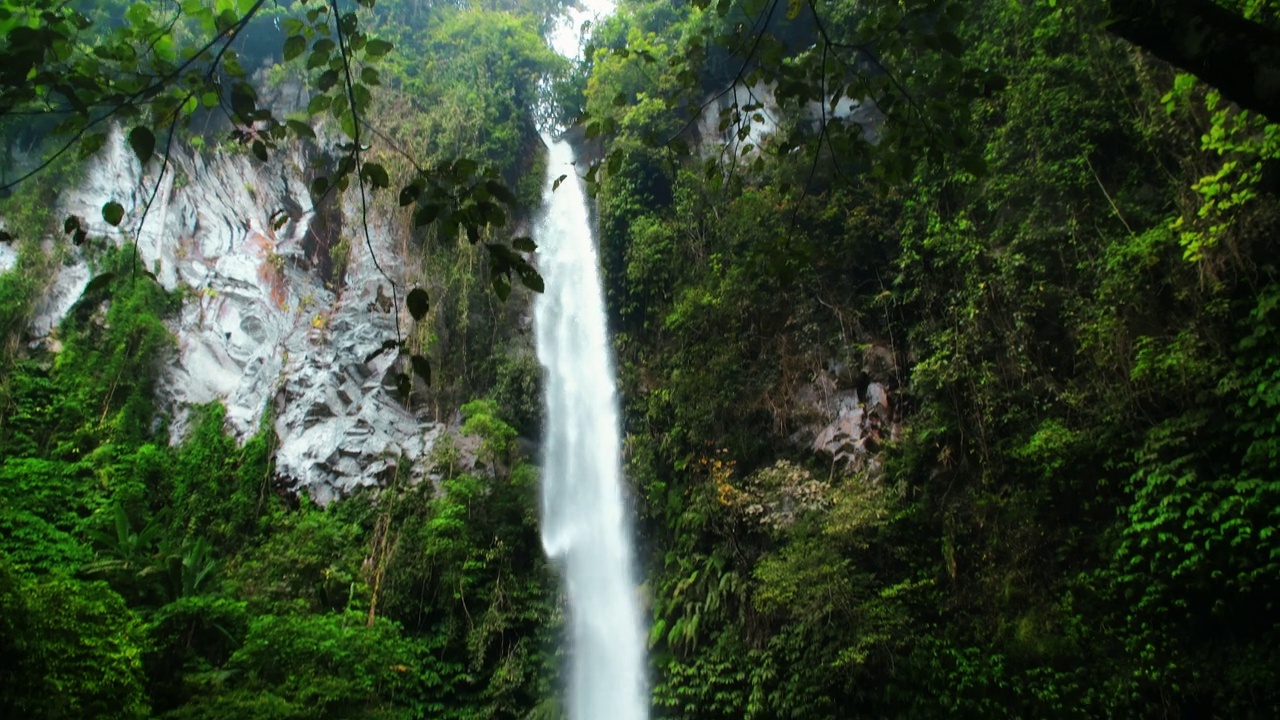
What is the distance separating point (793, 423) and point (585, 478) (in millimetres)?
3342

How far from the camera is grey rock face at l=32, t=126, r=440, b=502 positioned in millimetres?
9758

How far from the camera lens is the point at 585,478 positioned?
32.8 feet

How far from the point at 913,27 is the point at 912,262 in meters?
5.76

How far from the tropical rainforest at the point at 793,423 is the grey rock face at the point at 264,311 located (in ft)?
1.39

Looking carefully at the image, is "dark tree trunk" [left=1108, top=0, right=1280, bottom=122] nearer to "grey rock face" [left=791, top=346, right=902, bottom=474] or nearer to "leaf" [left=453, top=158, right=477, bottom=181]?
"leaf" [left=453, top=158, right=477, bottom=181]

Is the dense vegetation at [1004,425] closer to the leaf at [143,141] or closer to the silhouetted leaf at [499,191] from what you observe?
the silhouetted leaf at [499,191]

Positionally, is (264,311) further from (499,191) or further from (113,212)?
(499,191)

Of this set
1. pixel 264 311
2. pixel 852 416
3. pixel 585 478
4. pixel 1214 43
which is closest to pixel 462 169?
pixel 1214 43

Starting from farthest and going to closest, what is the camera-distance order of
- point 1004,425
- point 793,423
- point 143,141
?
point 793,423 < point 1004,425 < point 143,141

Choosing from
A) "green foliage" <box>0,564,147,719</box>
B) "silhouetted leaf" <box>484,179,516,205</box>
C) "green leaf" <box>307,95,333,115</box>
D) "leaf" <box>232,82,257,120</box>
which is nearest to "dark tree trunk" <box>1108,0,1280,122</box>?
"silhouetted leaf" <box>484,179,516,205</box>

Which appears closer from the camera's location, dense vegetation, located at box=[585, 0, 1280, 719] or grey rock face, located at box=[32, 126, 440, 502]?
dense vegetation, located at box=[585, 0, 1280, 719]

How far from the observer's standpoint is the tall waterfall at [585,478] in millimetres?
8008

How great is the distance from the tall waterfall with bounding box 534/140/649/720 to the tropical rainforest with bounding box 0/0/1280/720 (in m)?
0.37

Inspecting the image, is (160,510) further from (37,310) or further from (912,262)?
(912,262)
